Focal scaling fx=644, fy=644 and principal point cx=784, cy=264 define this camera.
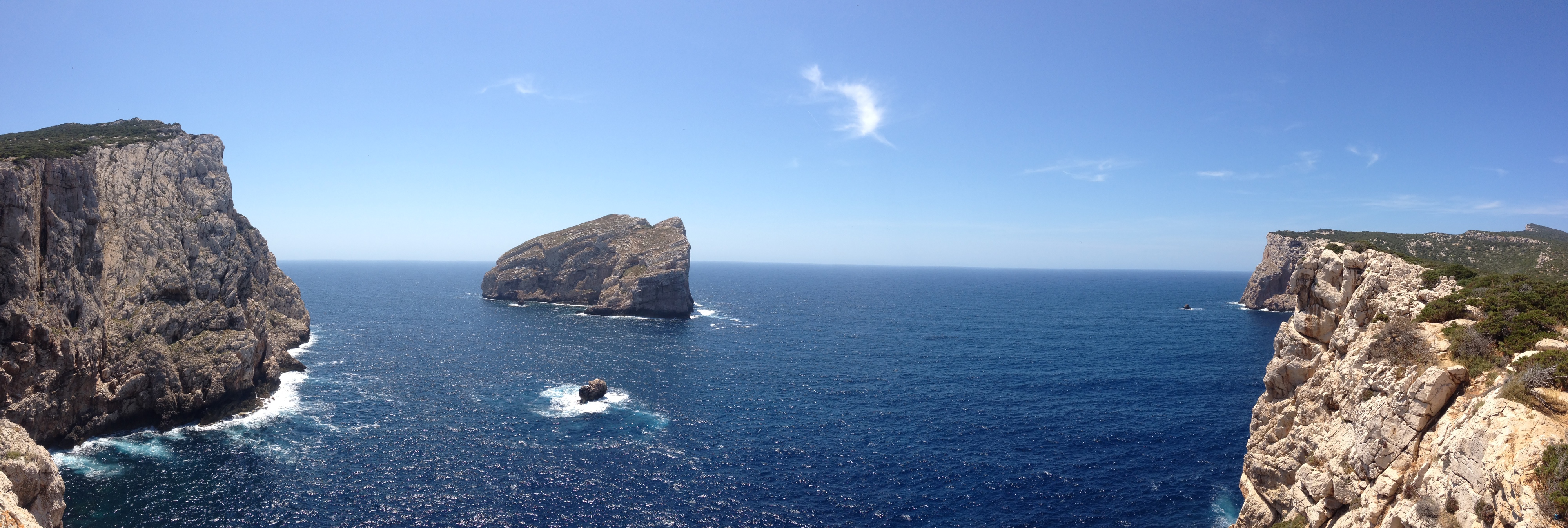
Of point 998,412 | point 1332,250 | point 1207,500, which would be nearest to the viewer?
point 1332,250

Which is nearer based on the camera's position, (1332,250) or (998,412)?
(1332,250)

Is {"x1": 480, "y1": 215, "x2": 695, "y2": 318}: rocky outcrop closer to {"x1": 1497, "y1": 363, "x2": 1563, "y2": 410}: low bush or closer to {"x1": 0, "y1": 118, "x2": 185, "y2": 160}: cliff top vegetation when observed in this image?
{"x1": 0, "y1": 118, "x2": 185, "y2": 160}: cliff top vegetation

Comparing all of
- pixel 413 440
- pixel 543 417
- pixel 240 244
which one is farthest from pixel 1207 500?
pixel 240 244

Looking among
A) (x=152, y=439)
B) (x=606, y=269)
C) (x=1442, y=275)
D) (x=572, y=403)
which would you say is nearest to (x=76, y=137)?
(x=152, y=439)

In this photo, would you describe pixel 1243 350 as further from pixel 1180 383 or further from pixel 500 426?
pixel 500 426

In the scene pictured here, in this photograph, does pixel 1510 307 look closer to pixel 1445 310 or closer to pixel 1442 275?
pixel 1445 310
